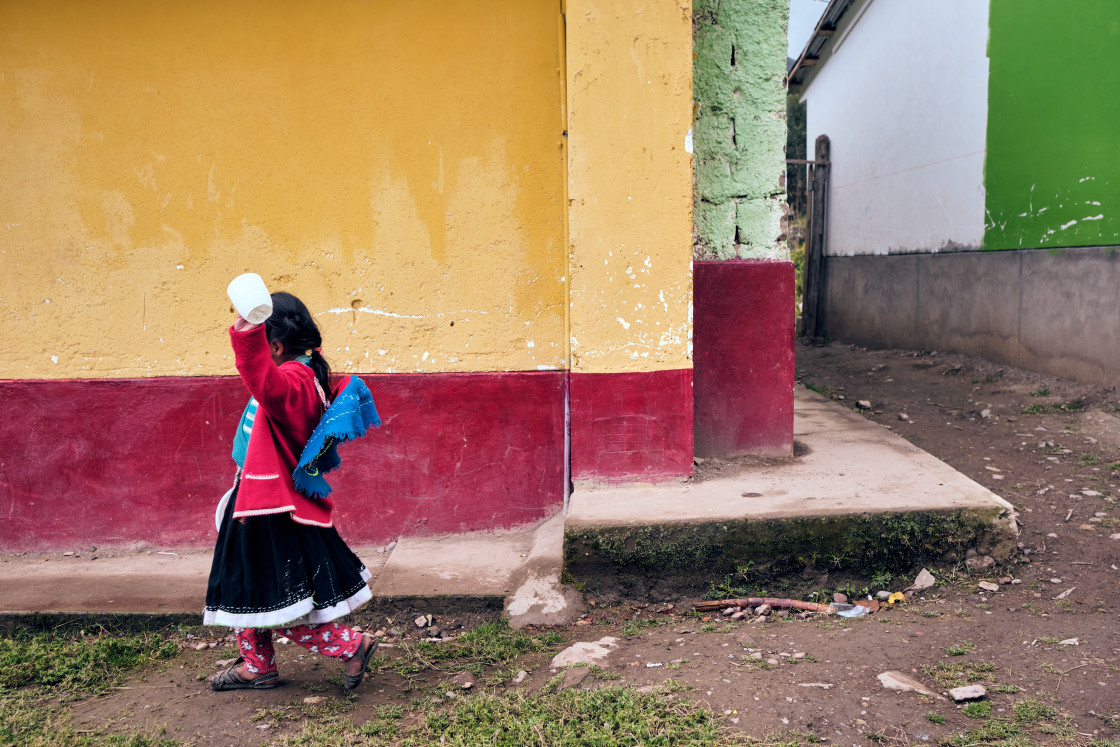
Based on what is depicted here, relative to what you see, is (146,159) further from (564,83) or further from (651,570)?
(651,570)

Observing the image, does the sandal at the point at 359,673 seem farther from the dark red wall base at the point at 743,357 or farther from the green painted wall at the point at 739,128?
the green painted wall at the point at 739,128

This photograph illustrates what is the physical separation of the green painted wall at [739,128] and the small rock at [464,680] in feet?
7.69

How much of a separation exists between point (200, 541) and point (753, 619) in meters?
2.74

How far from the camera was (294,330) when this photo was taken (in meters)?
2.60

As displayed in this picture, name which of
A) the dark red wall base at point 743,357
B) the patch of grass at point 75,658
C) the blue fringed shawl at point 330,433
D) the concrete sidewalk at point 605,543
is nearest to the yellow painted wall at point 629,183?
the dark red wall base at point 743,357

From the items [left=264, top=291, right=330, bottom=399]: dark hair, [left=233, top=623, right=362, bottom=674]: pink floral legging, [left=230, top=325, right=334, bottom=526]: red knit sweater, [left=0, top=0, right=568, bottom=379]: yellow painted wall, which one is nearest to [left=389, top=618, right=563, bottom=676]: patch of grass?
[left=233, top=623, right=362, bottom=674]: pink floral legging

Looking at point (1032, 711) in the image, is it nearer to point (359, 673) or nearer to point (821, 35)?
point (359, 673)

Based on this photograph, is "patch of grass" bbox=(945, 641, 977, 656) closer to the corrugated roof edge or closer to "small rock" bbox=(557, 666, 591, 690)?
"small rock" bbox=(557, 666, 591, 690)

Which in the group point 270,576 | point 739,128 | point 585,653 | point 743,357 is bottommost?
point 585,653

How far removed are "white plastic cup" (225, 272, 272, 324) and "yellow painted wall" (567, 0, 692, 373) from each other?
5.59ft

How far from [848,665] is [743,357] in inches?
71.2

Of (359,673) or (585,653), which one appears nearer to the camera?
(359,673)

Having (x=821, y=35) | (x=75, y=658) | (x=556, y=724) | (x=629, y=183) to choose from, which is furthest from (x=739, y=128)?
(x=821, y=35)

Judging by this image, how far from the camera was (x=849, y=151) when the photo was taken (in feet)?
40.8
